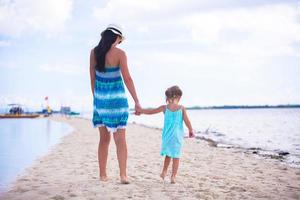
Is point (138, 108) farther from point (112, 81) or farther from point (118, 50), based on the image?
point (118, 50)

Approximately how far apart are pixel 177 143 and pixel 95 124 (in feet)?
4.19

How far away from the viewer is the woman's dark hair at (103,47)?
4.71m

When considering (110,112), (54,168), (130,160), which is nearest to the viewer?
(110,112)

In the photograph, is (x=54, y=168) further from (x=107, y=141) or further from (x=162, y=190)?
(x=162, y=190)

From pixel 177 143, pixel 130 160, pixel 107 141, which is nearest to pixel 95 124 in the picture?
pixel 107 141

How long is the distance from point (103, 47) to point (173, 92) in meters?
1.25

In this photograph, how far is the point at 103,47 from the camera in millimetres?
4734

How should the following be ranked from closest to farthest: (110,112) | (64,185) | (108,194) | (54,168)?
(108,194) < (110,112) < (64,185) < (54,168)

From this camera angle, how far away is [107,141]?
16.4 feet

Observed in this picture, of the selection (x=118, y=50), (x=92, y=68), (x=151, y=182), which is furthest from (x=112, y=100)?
(x=151, y=182)

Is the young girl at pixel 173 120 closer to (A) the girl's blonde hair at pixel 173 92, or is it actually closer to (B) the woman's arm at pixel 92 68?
(A) the girl's blonde hair at pixel 173 92

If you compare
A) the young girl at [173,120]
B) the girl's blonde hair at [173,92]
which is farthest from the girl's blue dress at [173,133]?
the girl's blonde hair at [173,92]

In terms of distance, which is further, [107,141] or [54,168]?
[54,168]

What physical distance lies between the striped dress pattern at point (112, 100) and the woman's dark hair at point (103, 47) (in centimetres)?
9
